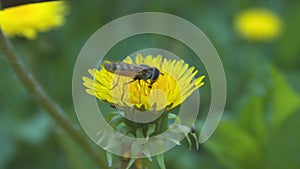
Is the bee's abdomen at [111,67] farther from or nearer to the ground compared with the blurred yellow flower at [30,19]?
farther from the ground

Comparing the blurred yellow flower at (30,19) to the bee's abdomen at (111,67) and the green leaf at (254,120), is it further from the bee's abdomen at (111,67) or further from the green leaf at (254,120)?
the bee's abdomen at (111,67)

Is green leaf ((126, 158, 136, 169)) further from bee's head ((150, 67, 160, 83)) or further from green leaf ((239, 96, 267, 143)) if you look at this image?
green leaf ((239, 96, 267, 143))

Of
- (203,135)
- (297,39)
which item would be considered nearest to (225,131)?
(203,135)

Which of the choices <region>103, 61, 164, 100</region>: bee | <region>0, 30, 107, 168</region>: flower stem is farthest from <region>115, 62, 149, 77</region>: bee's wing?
<region>0, 30, 107, 168</region>: flower stem

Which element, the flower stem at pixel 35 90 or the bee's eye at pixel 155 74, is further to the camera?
the flower stem at pixel 35 90

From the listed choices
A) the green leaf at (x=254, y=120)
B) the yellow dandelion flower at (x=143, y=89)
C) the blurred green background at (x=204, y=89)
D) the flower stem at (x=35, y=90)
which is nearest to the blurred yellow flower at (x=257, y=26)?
the blurred green background at (x=204, y=89)

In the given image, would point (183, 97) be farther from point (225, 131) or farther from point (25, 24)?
point (25, 24)
